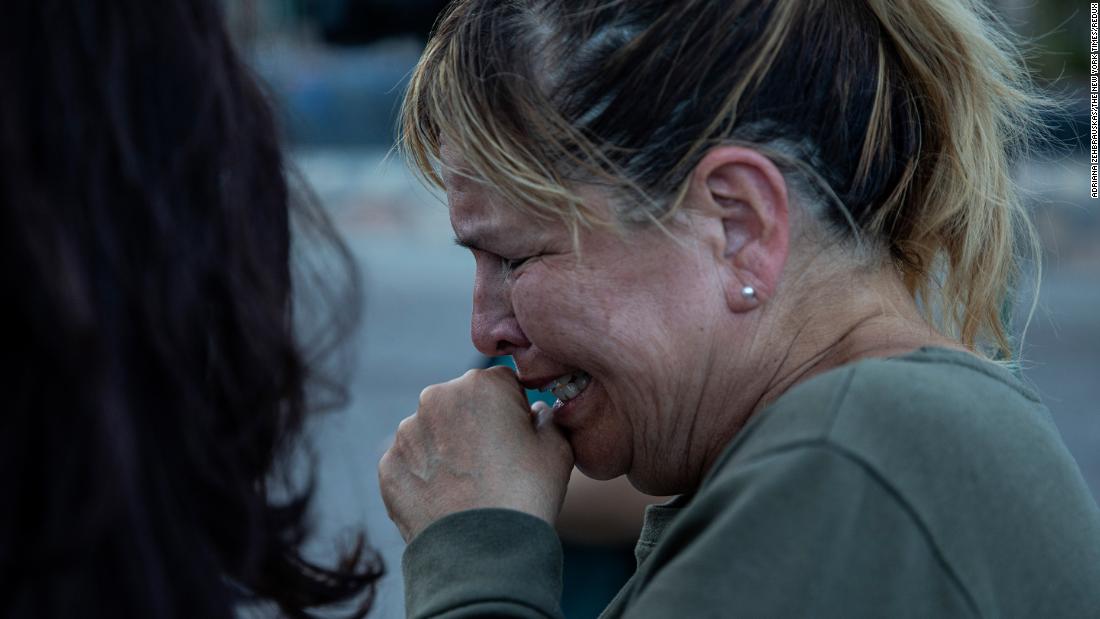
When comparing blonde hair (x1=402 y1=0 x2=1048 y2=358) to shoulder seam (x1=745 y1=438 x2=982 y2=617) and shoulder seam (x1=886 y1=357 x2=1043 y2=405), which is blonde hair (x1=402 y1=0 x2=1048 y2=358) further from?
shoulder seam (x1=745 y1=438 x2=982 y2=617)

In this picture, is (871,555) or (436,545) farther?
(436,545)

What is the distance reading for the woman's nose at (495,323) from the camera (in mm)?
1951

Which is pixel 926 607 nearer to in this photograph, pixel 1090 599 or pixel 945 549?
pixel 945 549

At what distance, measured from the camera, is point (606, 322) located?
177 centimetres

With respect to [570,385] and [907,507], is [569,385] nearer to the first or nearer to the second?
[570,385]

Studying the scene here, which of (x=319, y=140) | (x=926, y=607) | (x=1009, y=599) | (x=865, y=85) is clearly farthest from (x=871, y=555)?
(x=319, y=140)

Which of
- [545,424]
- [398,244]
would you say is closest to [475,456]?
[545,424]

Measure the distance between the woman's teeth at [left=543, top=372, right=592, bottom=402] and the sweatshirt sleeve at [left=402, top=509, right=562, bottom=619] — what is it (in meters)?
0.27

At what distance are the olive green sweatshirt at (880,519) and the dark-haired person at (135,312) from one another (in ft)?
1.49

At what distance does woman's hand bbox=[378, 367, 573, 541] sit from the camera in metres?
1.81

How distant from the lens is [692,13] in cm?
171

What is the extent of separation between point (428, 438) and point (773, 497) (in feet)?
2.38

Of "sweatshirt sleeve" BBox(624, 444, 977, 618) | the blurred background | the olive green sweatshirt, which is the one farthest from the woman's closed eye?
the blurred background

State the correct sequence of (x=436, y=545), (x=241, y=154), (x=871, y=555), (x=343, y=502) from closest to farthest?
(x=241, y=154) → (x=871, y=555) → (x=436, y=545) → (x=343, y=502)
